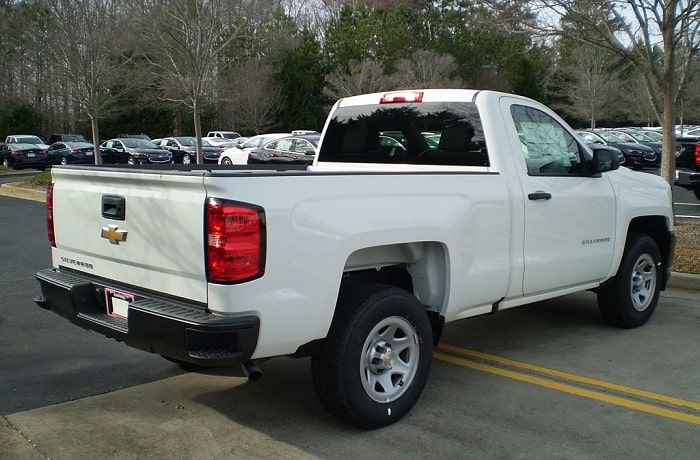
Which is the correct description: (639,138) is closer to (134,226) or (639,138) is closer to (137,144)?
(137,144)

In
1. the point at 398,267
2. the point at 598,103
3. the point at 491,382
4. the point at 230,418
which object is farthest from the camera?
the point at 598,103

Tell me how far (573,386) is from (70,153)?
31.1 meters

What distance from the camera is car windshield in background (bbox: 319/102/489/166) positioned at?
5.11 meters

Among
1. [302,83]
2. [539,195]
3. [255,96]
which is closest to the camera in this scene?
[539,195]

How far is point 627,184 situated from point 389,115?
2104 millimetres

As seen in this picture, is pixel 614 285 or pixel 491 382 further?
pixel 614 285

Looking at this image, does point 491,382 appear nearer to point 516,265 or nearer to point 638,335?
point 516,265

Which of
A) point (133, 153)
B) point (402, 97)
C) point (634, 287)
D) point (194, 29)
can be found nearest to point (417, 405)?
point (402, 97)

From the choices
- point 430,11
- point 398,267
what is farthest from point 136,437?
point 430,11

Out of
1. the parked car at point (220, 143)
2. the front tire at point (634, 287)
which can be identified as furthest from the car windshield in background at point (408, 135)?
the parked car at point (220, 143)

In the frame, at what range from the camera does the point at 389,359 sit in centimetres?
412

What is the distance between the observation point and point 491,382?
4.90 m

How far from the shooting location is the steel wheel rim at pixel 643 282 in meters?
6.19

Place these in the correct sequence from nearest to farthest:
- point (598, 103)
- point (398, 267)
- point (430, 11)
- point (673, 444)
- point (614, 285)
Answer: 1. point (673, 444)
2. point (398, 267)
3. point (614, 285)
4. point (598, 103)
5. point (430, 11)
